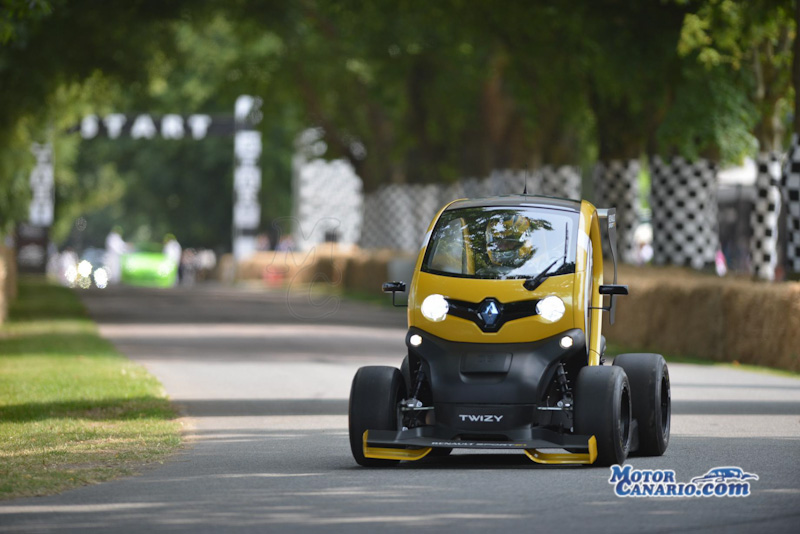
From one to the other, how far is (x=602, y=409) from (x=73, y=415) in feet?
20.8

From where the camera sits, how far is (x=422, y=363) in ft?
37.9

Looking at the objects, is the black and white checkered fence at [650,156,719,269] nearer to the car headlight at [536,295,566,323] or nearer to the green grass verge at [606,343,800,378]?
the green grass verge at [606,343,800,378]

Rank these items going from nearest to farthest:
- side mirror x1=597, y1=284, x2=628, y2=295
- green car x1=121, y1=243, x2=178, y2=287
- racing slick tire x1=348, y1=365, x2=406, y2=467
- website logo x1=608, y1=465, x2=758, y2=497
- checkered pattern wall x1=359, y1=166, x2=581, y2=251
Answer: website logo x1=608, y1=465, x2=758, y2=497
racing slick tire x1=348, y1=365, x2=406, y2=467
side mirror x1=597, y1=284, x2=628, y2=295
checkered pattern wall x1=359, y1=166, x2=581, y2=251
green car x1=121, y1=243, x2=178, y2=287

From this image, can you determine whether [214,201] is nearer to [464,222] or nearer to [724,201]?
[724,201]

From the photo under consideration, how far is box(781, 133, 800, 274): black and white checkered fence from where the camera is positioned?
22.8 metres

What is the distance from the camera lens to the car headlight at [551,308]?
11.4 m

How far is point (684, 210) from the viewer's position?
30.5m

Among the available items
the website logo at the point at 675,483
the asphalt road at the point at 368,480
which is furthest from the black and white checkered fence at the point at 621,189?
the website logo at the point at 675,483

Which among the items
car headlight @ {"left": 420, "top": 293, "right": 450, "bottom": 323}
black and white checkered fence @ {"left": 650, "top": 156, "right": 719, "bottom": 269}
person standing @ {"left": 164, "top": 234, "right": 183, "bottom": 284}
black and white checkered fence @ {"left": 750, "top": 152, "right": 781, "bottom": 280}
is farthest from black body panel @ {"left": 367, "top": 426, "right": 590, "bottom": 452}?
person standing @ {"left": 164, "top": 234, "right": 183, "bottom": 284}

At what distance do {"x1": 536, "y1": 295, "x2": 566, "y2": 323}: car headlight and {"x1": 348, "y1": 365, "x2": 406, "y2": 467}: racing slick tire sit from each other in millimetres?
1112

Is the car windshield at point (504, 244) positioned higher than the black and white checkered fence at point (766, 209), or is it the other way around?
Result: the black and white checkered fence at point (766, 209)

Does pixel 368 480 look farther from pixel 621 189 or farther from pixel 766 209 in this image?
pixel 621 189

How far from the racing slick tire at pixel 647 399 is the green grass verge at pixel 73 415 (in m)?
3.59

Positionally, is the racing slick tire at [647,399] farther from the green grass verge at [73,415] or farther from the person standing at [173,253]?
→ the person standing at [173,253]
